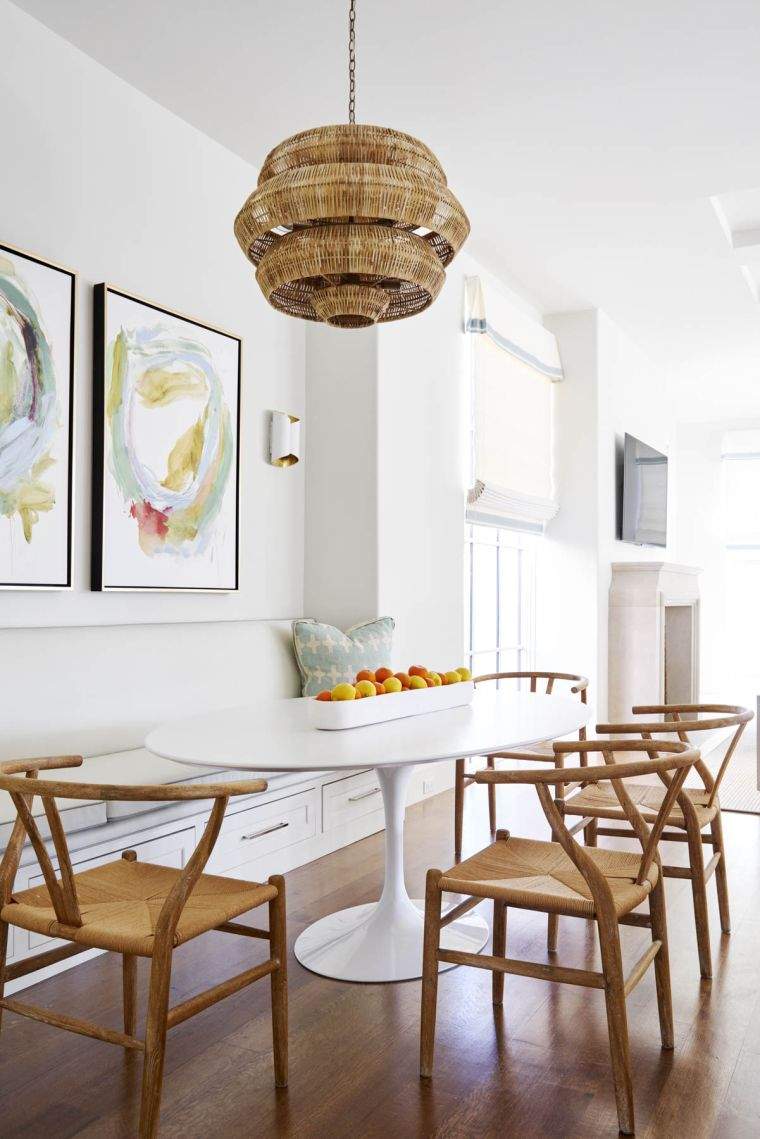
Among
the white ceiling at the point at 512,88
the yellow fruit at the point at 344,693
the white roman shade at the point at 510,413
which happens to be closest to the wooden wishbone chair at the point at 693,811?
the yellow fruit at the point at 344,693

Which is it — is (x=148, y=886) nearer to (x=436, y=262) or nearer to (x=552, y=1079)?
(x=552, y=1079)

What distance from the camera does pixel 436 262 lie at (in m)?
2.33

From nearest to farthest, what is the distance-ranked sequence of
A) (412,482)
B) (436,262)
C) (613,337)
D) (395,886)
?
1. (436,262)
2. (395,886)
3. (412,482)
4. (613,337)

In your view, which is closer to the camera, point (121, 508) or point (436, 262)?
point (436, 262)

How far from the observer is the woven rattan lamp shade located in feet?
6.97

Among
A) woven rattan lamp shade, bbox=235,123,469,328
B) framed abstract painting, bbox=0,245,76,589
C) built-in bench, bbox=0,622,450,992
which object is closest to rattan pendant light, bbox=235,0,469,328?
woven rattan lamp shade, bbox=235,123,469,328

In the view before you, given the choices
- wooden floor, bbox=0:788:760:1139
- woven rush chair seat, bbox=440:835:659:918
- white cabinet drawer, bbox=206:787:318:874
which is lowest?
wooden floor, bbox=0:788:760:1139

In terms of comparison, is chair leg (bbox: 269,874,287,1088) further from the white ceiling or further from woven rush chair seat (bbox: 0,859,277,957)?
the white ceiling

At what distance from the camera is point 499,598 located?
6.22 metres

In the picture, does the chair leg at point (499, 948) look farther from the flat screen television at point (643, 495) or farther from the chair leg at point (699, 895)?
the flat screen television at point (643, 495)

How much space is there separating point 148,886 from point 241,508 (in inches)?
88.6

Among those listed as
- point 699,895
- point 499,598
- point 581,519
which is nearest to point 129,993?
point 699,895

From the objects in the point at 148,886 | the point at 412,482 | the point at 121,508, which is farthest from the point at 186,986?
the point at 412,482

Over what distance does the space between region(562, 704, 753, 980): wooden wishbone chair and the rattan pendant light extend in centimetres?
134
